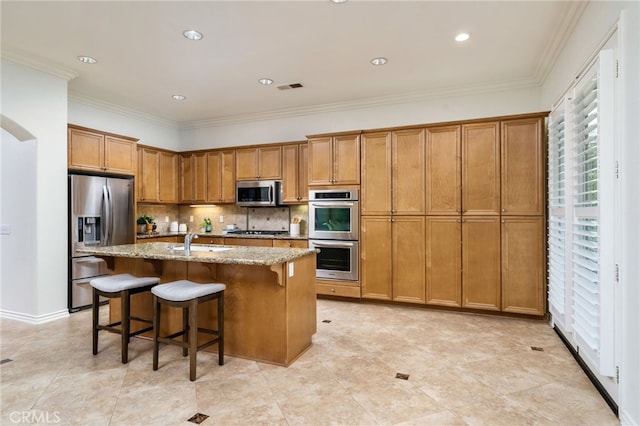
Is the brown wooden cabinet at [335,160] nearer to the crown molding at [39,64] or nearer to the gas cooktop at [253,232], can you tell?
the gas cooktop at [253,232]

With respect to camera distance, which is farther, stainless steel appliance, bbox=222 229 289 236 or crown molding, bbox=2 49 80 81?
stainless steel appliance, bbox=222 229 289 236

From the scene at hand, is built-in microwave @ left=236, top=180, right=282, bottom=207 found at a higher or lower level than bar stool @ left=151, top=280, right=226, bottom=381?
higher

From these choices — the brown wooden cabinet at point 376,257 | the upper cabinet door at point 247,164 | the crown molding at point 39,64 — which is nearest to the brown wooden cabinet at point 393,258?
the brown wooden cabinet at point 376,257

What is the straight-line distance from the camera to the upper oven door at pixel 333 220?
16.2 feet

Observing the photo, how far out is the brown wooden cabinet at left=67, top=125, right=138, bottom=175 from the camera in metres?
4.59

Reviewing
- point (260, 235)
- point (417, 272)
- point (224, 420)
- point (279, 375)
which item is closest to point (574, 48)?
point (417, 272)

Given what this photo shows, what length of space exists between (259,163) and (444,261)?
3.23m

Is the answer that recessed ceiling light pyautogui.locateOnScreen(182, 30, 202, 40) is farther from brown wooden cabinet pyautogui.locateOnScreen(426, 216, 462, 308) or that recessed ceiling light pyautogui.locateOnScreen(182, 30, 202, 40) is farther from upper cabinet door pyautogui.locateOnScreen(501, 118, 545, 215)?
upper cabinet door pyautogui.locateOnScreen(501, 118, 545, 215)

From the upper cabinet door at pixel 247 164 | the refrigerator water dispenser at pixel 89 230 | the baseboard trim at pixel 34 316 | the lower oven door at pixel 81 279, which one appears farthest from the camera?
the upper cabinet door at pixel 247 164

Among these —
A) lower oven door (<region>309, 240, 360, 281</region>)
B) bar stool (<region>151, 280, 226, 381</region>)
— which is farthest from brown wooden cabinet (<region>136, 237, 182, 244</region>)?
bar stool (<region>151, 280, 226, 381</region>)

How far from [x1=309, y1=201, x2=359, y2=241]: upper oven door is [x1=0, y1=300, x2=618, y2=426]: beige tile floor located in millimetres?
1554

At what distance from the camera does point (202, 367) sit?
290cm

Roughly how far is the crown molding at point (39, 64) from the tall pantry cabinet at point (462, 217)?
145 inches

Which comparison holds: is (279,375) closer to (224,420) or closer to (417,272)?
(224,420)
